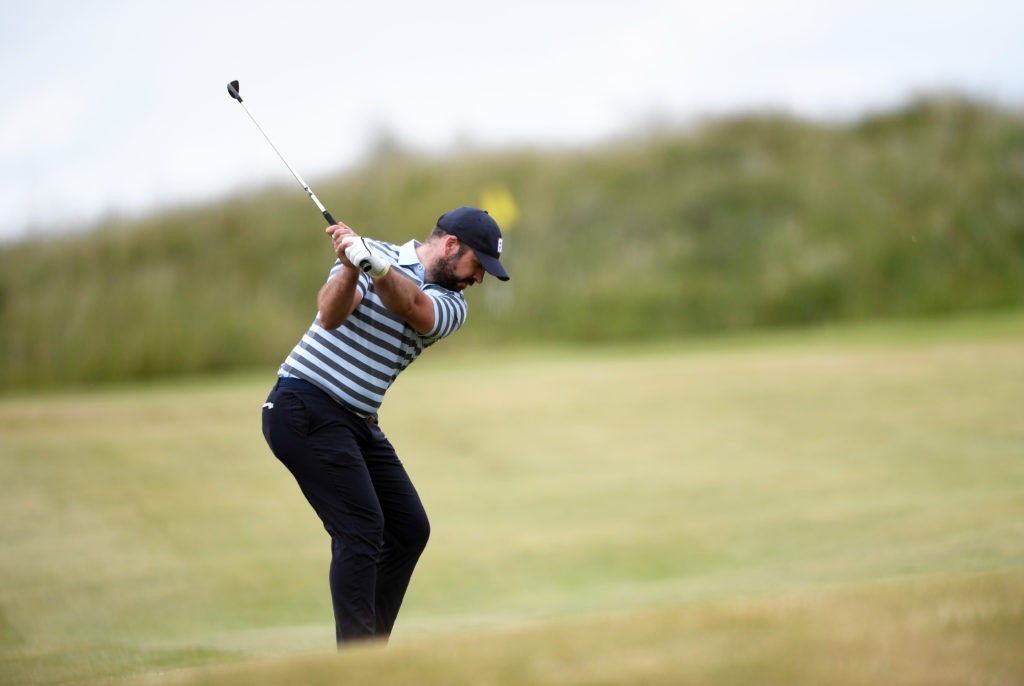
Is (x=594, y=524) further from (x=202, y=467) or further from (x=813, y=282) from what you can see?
(x=813, y=282)

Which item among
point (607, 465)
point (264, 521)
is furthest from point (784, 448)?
point (264, 521)

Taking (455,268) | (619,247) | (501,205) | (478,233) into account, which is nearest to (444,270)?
(455,268)

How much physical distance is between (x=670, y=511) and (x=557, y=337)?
11.2m

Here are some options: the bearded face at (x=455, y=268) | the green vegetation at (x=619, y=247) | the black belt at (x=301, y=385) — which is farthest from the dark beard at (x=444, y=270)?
the green vegetation at (x=619, y=247)

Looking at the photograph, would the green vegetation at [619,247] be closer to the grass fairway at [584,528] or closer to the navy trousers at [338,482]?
the grass fairway at [584,528]

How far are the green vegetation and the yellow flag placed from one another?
0.69 feet

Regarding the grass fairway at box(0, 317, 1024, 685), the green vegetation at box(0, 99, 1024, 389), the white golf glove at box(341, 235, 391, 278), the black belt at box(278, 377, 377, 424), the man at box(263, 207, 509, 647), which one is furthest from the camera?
the green vegetation at box(0, 99, 1024, 389)

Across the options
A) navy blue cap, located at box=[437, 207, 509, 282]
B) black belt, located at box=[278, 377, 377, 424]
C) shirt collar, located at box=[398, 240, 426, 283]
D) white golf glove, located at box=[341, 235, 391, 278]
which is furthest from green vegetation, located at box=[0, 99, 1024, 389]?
white golf glove, located at box=[341, 235, 391, 278]

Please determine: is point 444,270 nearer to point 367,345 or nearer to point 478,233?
point 478,233

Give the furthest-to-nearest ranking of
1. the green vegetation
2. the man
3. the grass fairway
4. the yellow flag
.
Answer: the yellow flag, the green vegetation, the man, the grass fairway

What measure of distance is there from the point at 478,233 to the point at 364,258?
2.39ft

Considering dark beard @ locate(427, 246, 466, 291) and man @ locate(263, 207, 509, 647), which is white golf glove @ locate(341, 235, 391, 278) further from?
dark beard @ locate(427, 246, 466, 291)

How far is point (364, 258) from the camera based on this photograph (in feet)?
13.5

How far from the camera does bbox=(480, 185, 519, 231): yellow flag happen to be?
66.9 ft
